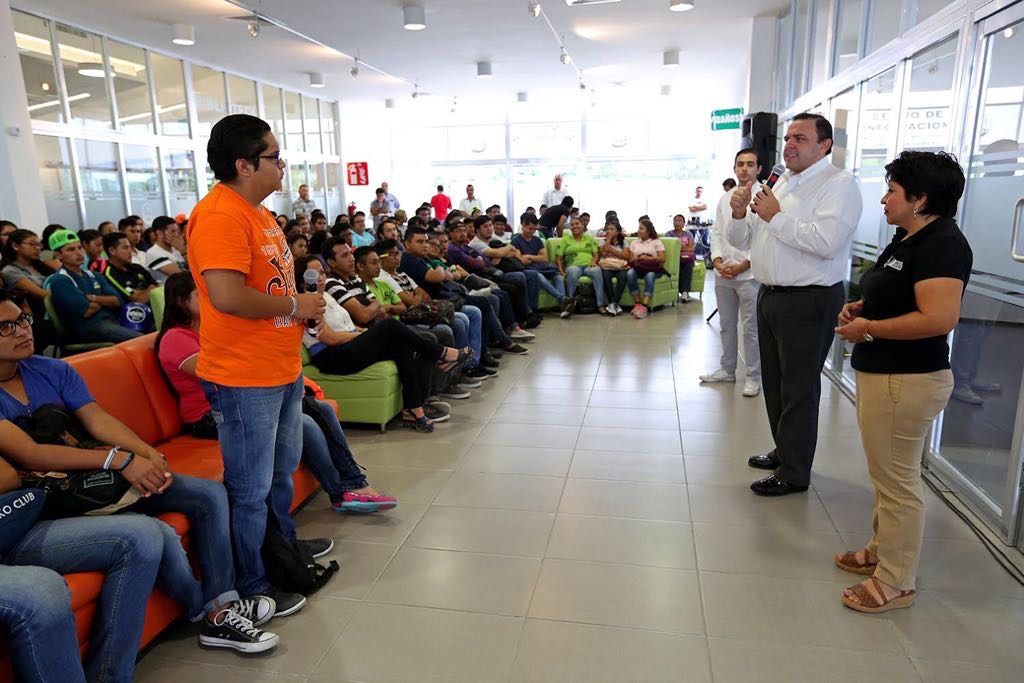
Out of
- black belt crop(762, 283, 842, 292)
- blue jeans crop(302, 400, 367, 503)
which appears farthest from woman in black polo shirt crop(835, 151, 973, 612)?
blue jeans crop(302, 400, 367, 503)

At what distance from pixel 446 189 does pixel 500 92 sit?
4739mm

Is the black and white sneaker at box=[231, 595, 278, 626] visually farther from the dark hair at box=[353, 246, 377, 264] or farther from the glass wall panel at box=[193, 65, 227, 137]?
the glass wall panel at box=[193, 65, 227, 137]

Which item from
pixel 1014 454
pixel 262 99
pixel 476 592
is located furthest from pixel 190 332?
pixel 262 99

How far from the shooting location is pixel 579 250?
8.41 metres

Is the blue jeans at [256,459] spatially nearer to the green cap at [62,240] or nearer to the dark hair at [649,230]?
the green cap at [62,240]

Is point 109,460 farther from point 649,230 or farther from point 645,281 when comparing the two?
point 649,230

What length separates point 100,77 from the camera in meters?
8.62

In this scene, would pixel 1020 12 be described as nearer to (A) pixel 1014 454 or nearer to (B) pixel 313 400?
(A) pixel 1014 454

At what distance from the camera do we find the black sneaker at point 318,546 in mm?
2669

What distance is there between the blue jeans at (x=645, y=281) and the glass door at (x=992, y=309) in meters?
4.54

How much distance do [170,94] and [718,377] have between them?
930cm

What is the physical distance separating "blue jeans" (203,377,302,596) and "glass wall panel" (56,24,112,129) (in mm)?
7906

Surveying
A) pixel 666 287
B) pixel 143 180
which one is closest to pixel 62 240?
pixel 143 180

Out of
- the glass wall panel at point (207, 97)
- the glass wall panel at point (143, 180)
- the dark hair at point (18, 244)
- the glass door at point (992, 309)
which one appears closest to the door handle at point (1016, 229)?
the glass door at point (992, 309)
